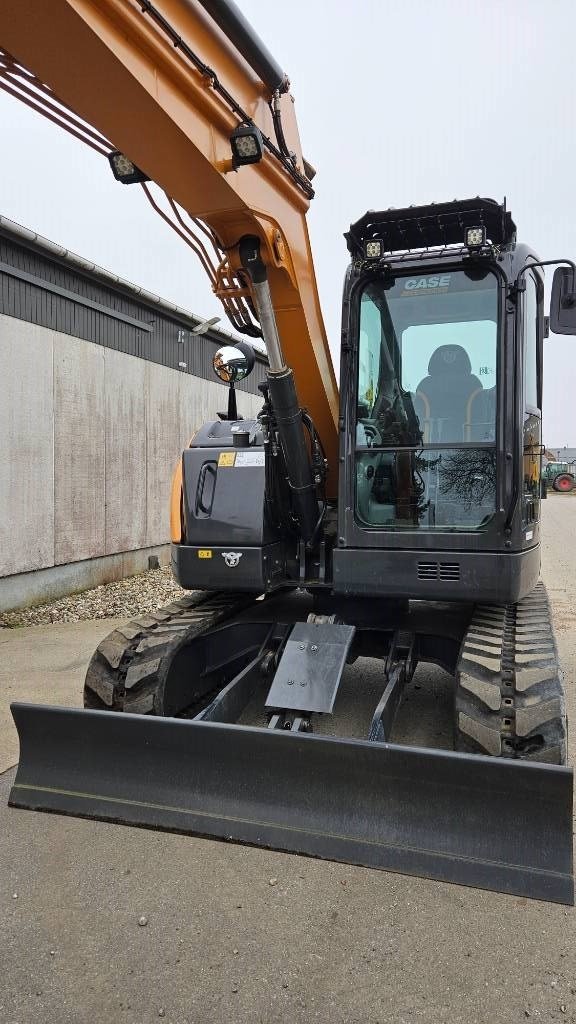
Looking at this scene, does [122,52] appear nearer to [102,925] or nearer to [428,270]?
[428,270]

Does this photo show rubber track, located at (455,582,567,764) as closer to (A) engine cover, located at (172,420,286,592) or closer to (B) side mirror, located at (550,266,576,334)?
(A) engine cover, located at (172,420,286,592)

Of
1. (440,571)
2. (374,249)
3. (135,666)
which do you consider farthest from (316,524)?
(374,249)

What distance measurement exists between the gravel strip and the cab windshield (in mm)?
4720

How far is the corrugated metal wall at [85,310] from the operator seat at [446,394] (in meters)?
5.62

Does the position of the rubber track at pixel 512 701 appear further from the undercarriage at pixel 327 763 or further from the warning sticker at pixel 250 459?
the warning sticker at pixel 250 459

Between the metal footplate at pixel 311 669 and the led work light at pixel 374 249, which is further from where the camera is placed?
the led work light at pixel 374 249

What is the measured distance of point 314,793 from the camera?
A: 2871mm

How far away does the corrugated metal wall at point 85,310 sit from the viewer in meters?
7.82

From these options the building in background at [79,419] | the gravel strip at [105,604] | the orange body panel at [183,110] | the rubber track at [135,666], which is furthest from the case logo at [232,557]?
the building in background at [79,419]

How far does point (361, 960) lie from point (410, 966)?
6.3 inches

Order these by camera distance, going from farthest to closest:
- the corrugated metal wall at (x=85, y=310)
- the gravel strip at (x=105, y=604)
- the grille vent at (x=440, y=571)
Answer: the corrugated metal wall at (x=85, y=310) → the gravel strip at (x=105, y=604) → the grille vent at (x=440, y=571)

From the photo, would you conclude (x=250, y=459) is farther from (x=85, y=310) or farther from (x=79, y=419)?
(x=85, y=310)

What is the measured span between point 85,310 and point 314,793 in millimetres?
7752

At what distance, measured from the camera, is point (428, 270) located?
3.78 meters
